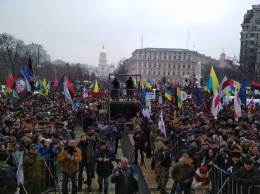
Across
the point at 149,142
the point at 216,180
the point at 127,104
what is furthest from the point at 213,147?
the point at 127,104

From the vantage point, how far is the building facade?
428 feet

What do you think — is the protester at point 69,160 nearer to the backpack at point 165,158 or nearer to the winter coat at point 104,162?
the winter coat at point 104,162

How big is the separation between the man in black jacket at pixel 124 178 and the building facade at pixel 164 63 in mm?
122872

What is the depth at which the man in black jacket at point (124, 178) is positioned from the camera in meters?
6.85

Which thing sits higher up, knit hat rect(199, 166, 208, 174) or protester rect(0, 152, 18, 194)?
knit hat rect(199, 166, 208, 174)

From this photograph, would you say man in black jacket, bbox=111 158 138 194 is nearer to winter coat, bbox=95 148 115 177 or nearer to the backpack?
winter coat, bbox=95 148 115 177

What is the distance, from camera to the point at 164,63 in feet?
431

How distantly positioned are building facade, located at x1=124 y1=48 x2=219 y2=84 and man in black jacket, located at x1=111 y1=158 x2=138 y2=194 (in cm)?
12287

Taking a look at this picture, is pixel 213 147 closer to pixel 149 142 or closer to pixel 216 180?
pixel 216 180

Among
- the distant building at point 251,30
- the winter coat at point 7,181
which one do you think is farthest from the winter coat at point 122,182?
the distant building at point 251,30

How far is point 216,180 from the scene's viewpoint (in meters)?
8.07

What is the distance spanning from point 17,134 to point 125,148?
6035 millimetres

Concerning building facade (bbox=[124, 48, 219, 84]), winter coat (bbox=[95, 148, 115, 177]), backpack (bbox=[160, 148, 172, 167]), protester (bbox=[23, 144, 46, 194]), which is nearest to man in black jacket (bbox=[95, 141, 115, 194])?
winter coat (bbox=[95, 148, 115, 177])

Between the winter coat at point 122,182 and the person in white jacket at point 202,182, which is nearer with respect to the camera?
the person in white jacket at point 202,182
